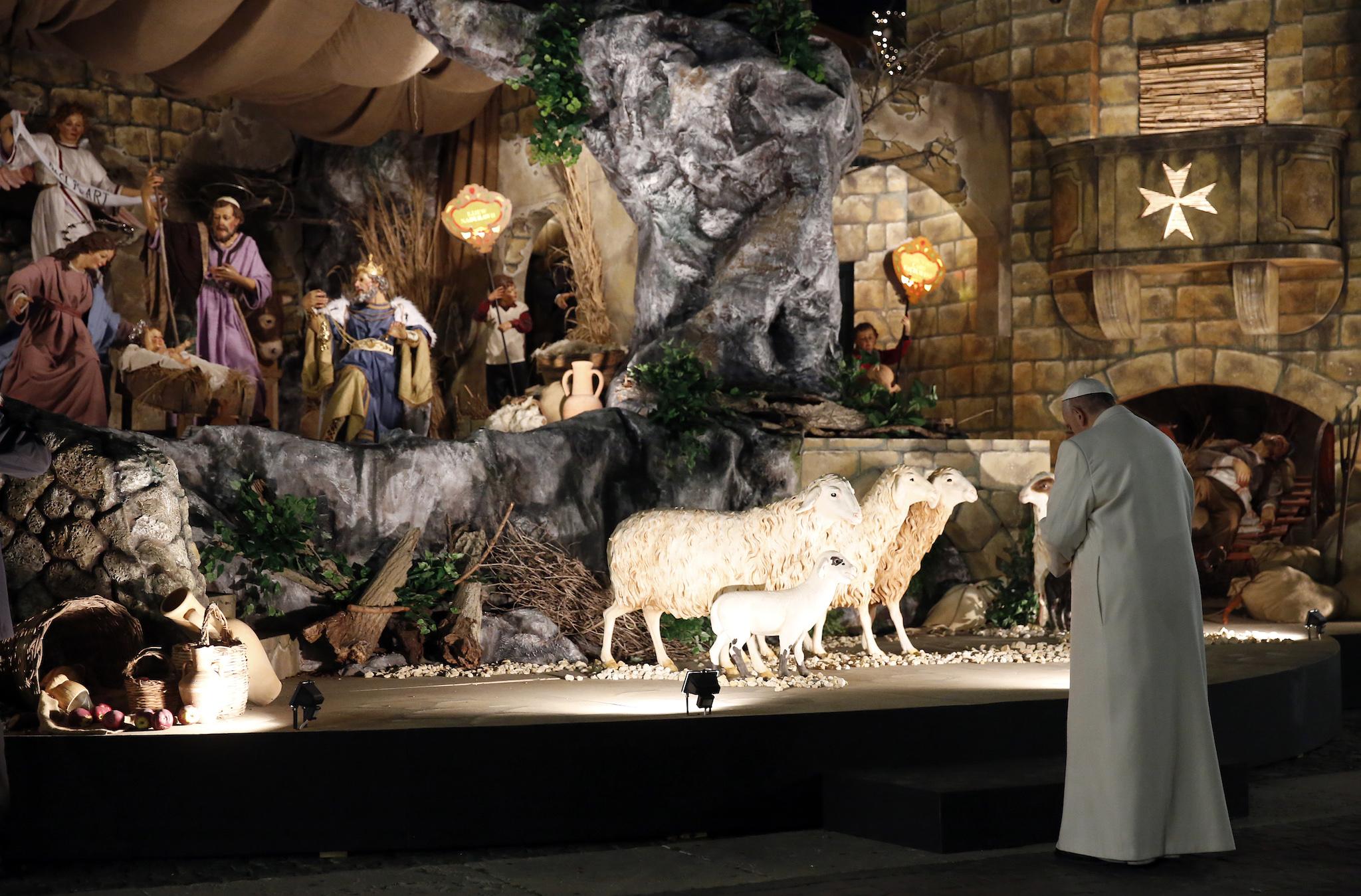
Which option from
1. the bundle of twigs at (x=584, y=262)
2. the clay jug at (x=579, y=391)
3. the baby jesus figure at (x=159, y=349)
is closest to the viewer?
the baby jesus figure at (x=159, y=349)

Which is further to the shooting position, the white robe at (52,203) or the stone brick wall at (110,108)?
the stone brick wall at (110,108)

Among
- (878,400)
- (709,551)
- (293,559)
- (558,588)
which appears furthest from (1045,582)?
(293,559)

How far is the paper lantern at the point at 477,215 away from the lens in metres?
12.4

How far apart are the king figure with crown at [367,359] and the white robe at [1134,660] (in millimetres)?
6619

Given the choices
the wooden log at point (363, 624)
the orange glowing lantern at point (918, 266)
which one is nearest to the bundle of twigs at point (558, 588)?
the wooden log at point (363, 624)

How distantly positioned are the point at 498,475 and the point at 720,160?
308cm

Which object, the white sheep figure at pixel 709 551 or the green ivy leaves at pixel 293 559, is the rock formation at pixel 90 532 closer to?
the green ivy leaves at pixel 293 559

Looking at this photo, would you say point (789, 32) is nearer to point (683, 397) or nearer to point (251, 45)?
point (683, 397)

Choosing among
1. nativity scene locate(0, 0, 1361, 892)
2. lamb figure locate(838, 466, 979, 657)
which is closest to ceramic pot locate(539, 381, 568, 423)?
nativity scene locate(0, 0, 1361, 892)

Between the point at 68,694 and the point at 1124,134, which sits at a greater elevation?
the point at 1124,134

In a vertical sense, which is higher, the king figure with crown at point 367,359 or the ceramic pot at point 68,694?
the king figure with crown at point 367,359

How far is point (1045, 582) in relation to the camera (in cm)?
927

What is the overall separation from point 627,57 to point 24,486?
5.43 m

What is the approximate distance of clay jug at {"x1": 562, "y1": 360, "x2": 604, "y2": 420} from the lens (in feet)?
35.1
